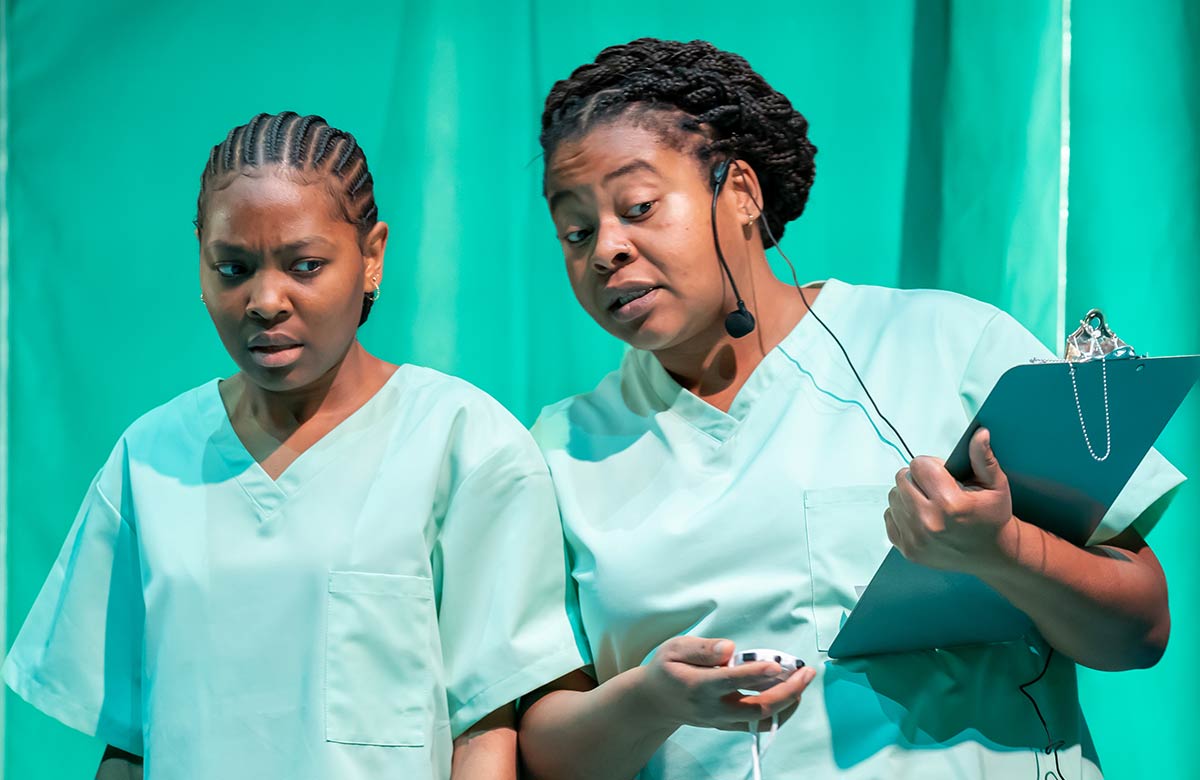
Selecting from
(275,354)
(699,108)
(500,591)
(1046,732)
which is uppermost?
(699,108)

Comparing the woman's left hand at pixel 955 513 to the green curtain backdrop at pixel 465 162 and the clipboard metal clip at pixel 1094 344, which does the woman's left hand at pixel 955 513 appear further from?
the green curtain backdrop at pixel 465 162

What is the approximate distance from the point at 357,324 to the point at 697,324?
1.05 feet

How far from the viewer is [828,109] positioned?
68.0 inches

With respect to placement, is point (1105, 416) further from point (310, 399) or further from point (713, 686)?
point (310, 399)

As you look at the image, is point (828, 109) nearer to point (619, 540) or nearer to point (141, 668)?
point (619, 540)

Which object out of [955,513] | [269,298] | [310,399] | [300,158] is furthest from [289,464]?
[955,513]

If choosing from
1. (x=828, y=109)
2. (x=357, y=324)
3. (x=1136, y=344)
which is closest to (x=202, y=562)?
(x=357, y=324)

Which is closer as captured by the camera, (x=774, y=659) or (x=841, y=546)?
(x=774, y=659)

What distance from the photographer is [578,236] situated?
1.27 metres

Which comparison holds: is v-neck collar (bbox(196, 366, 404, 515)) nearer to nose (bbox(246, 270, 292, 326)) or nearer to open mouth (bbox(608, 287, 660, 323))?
nose (bbox(246, 270, 292, 326))

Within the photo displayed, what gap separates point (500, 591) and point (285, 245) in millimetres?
363

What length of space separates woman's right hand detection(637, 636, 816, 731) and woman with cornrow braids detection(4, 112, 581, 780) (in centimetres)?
16

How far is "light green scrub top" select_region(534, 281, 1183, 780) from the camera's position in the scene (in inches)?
45.7

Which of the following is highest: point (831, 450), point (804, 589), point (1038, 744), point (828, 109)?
point (828, 109)
